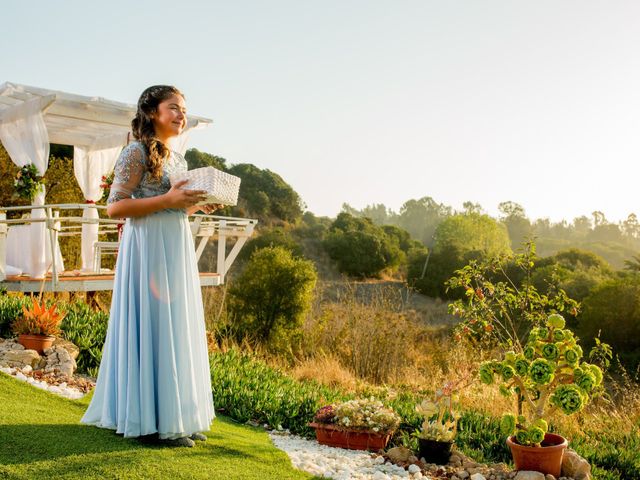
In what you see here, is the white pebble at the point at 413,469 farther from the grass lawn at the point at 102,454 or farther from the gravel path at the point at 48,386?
the gravel path at the point at 48,386

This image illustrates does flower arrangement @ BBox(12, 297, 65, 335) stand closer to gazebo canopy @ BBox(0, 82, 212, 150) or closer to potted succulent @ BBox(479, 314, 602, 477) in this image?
gazebo canopy @ BBox(0, 82, 212, 150)

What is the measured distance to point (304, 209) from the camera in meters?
34.3

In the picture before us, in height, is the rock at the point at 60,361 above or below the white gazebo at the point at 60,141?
below

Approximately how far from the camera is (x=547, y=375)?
14.9 feet

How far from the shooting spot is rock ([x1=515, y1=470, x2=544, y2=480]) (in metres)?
4.46

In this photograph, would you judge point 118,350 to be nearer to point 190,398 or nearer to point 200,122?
point 190,398

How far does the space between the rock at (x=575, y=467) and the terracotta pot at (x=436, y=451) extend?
0.84 m

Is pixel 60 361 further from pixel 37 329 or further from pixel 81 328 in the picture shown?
pixel 81 328

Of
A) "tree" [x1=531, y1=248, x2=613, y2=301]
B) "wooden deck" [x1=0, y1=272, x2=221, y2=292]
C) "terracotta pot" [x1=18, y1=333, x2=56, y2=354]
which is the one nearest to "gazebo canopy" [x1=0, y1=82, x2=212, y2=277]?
"wooden deck" [x1=0, y1=272, x2=221, y2=292]

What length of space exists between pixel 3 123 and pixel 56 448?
277 inches

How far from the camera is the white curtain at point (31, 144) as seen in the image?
888 centimetres

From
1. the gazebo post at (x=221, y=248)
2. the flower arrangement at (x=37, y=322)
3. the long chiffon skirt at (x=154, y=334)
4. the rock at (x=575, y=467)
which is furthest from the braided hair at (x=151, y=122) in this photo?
the gazebo post at (x=221, y=248)

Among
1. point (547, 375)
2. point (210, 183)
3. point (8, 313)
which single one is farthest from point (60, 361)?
point (547, 375)

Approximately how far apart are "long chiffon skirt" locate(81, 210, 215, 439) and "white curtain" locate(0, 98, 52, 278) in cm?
581
